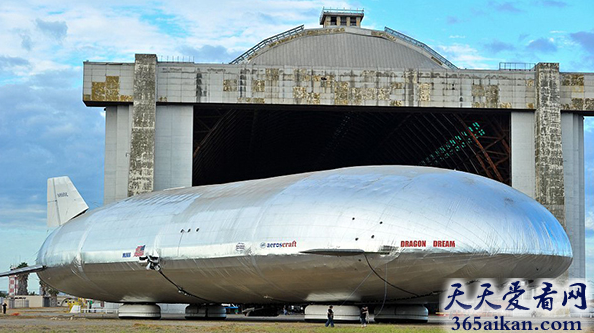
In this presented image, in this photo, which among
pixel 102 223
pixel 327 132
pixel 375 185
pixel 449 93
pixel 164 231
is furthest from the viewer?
pixel 327 132

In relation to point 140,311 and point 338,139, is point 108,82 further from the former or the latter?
point 338,139

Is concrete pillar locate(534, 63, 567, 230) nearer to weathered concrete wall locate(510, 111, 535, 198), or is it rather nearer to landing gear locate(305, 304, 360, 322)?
weathered concrete wall locate(510, 111, 535, 198)

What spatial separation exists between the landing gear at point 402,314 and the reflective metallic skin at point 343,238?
2345mm

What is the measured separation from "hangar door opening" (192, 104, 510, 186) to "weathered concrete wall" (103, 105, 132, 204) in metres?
6.13

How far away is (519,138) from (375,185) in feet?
103

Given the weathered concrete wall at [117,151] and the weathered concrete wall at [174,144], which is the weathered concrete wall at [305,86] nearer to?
the weathered concrete wall at [174,144]

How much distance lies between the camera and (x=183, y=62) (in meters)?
62.7

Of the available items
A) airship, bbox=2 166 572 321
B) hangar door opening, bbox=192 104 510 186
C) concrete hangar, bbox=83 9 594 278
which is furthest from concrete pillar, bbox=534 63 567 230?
airship, bbox=2 166 572 321

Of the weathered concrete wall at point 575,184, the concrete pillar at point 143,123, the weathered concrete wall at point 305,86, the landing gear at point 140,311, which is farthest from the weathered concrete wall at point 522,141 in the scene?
the landing gear at point 140,311

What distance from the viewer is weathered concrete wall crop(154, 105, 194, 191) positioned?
A: 203 ft

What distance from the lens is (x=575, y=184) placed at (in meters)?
63.6

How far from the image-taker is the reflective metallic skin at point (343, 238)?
32156 millimetres

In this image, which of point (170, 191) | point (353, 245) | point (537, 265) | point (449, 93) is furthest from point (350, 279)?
point (449, 93)

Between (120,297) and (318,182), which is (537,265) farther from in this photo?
(120,297)
